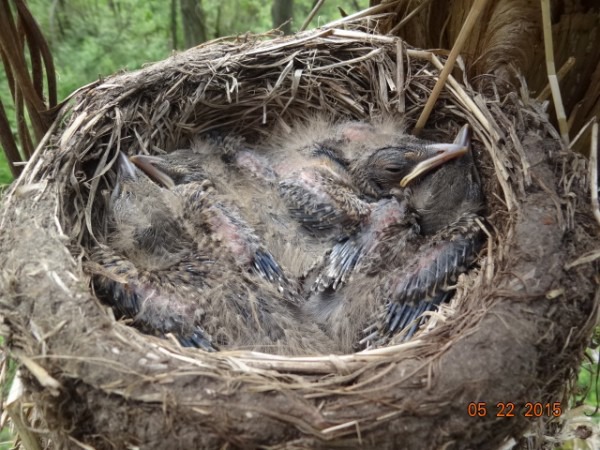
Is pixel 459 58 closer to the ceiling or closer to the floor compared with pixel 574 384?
closer to the ceiling

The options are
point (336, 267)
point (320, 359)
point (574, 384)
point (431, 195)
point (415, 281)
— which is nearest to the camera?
point (320, 359)

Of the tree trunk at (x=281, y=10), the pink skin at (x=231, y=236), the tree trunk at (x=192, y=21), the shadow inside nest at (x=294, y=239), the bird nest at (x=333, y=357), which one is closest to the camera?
the bird nest at (x=333, y=357)

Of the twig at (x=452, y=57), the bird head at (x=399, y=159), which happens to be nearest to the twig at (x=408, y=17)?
the twig at (x=452, y=57)

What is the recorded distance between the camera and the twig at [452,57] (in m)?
1.24

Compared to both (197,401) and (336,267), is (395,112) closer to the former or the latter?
(336,267)

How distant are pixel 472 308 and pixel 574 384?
0.32m

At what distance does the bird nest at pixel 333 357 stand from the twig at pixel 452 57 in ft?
0.33

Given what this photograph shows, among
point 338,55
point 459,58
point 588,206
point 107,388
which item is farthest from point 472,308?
point 338,55

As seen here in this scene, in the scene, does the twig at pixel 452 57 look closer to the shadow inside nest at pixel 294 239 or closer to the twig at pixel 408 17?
the shadow inside nest at pixel 294 239

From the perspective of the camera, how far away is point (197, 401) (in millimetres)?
954

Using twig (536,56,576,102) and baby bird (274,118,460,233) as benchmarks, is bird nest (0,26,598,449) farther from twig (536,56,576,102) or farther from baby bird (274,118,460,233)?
baby bird (274,118,460,233)

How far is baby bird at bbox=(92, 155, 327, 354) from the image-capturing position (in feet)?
4.30

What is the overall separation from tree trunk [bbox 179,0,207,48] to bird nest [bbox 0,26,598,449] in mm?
1926

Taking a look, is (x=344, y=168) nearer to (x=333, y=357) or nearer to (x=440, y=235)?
(x=440, y=235)
